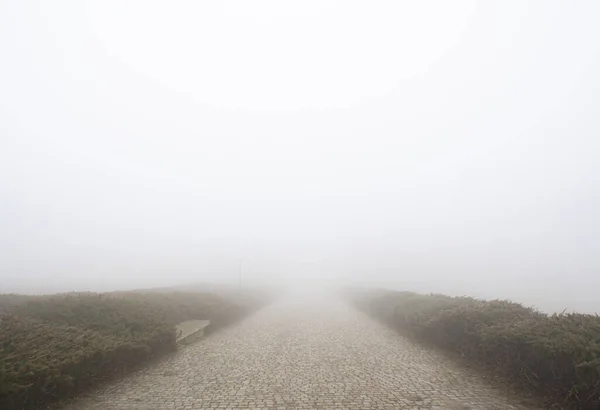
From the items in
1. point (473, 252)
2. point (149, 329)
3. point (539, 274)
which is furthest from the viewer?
point (473, 252)

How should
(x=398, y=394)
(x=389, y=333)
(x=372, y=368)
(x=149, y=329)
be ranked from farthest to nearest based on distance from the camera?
(x=389, y=333)
(x=149, y=329)
(x=372, y=368)
(x=398, y=394)

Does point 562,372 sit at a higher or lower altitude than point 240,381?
higher

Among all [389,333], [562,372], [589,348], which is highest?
[589,348]

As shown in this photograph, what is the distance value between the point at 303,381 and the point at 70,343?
662 cm

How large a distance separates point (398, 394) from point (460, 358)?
4810 mm

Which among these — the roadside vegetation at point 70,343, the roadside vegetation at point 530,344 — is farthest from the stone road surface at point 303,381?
the roadside vegetation at point 530,344

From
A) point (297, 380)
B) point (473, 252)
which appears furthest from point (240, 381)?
point (473, 252)

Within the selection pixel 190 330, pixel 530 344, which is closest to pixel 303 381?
pixel 530 344

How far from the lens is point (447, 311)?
1474 centimetres

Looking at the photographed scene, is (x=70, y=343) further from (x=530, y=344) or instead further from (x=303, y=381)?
(x=530, y=344)

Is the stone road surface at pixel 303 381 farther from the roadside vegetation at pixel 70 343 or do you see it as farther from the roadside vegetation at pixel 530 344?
the roadside vegetation at pixel 530 344

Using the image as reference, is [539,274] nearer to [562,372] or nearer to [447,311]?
[447,311]

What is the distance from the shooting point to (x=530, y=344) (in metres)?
9.05

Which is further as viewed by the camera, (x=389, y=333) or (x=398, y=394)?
(x=389, y=333)
